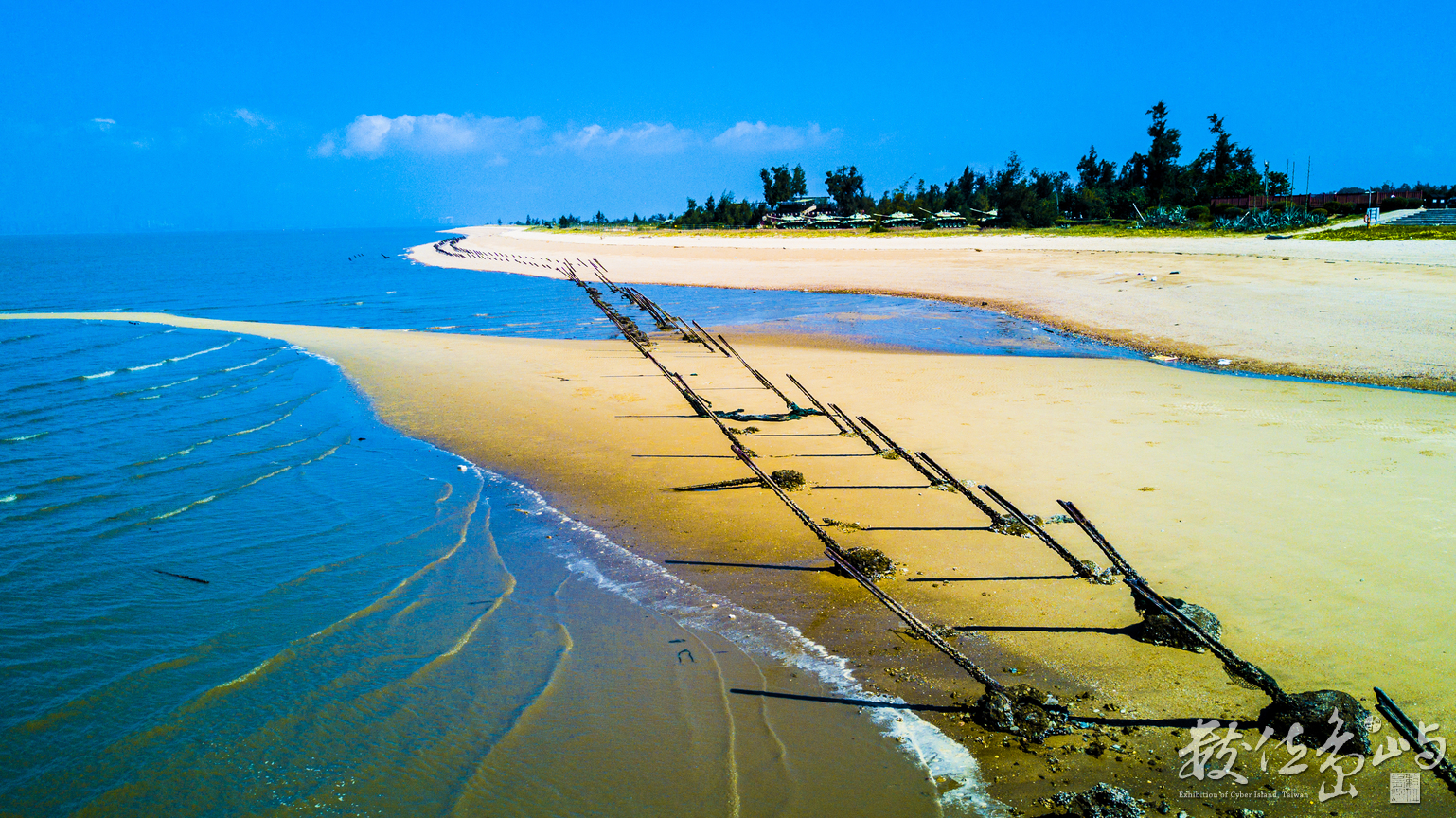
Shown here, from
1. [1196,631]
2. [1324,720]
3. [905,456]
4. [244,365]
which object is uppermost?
[244,365]

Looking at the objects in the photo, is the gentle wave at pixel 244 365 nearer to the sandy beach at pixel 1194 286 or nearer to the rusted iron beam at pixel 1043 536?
the rusted iron beam at pixel 1043 536

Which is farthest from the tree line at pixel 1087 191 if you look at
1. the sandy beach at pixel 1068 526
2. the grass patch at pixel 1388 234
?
the sandy beach at pixel 1068 526

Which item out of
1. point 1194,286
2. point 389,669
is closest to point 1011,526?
point 389,669

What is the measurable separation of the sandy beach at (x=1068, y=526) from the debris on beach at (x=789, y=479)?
209 millimetres

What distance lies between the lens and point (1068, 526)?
562 centimetres

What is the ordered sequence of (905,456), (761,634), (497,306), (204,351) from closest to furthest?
(761,634), (905,456), (204,351), (497,306)

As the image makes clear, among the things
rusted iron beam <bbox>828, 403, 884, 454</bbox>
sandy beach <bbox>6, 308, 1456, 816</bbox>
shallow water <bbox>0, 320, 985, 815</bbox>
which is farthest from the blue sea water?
rusted iron beam <bbox>828, 403, 884, 454</bbox>

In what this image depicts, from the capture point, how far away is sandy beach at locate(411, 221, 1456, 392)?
11.6 meters

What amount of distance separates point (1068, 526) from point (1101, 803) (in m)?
2.91

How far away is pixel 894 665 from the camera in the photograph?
4121 mm

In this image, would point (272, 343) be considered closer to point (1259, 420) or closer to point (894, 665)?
point (894, 665)

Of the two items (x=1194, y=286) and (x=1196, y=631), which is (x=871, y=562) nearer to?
(x=1196, y=631)

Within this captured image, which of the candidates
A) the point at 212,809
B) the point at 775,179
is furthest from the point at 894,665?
the point at 775,179

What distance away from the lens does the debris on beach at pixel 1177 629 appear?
407 cm
